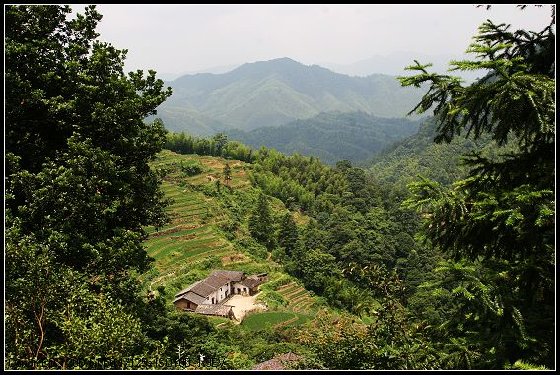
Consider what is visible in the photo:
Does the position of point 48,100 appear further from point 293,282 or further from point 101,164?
point 293,282

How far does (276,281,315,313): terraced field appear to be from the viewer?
4266 centimetres

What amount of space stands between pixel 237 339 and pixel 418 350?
24112mm

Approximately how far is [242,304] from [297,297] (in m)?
6.02

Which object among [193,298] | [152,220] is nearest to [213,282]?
[193,298]

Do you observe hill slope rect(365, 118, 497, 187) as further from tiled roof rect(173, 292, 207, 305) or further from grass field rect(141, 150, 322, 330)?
tiled roof rect(173, 292, 207, 305)

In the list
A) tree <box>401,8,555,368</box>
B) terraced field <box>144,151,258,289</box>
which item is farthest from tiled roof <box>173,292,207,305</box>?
tree <box>401,8,555,368</box>

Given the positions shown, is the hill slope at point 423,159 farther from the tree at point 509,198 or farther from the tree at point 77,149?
the tree at point 509,198

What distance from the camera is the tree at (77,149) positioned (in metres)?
8.31

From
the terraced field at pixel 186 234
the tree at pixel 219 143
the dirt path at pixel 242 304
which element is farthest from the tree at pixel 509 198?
the tree at pixel 219 143

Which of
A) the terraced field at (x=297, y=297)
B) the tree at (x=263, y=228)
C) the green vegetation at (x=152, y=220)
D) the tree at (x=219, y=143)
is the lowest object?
the terraced field at (x=297, y=297)

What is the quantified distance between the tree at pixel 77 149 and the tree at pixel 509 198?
514cm

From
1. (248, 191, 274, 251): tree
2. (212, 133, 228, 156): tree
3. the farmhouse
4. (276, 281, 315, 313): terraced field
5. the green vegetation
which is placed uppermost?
the green vegetation

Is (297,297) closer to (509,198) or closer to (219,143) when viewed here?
(509,198)

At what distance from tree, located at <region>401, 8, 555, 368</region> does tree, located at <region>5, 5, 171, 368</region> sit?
5139mm
